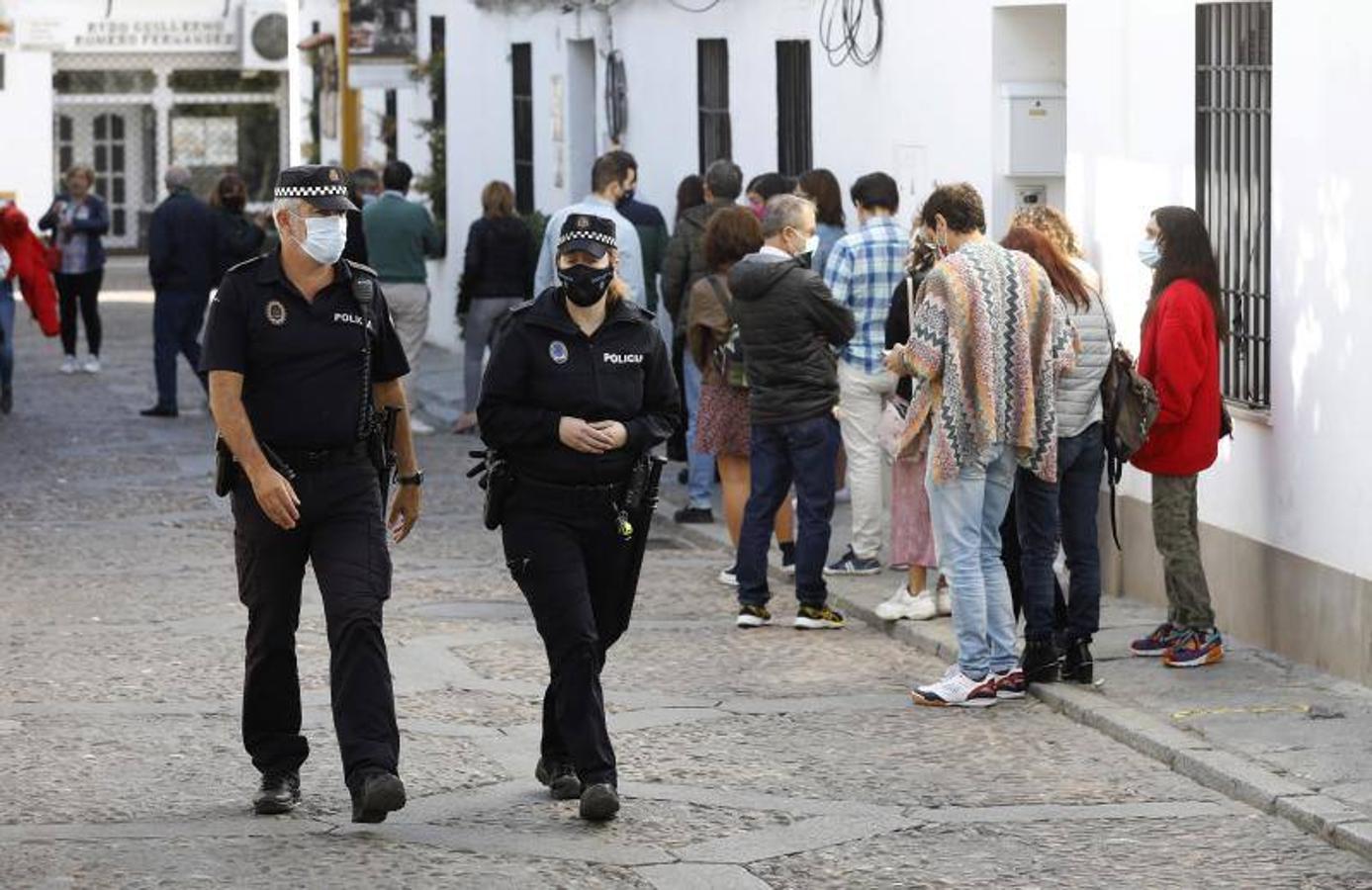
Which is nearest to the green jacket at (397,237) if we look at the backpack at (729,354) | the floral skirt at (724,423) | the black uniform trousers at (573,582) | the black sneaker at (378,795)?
the backpack at (729,354)

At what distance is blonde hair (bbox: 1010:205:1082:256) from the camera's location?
10539 millimetres

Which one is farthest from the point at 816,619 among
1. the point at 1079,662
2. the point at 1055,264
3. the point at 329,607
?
the point at 329,607

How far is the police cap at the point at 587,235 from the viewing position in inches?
325

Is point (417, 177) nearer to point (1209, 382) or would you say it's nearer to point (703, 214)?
point (703, 214)

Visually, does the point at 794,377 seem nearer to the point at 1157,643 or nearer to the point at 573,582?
the point at 1157,643

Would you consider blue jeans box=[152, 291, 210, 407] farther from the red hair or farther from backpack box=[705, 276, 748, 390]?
the red hair

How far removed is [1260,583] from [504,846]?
4.34m

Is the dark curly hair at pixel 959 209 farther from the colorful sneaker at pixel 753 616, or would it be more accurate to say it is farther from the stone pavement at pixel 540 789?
the colorful sneaker at pixel 753 616

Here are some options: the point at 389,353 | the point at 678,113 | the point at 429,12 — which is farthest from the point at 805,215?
the point at 429,12

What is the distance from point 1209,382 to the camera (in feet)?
35.2

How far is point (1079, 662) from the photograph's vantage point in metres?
10.4

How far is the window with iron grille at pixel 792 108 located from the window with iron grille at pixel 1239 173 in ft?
20.8

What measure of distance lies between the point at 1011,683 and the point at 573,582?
8.71ft

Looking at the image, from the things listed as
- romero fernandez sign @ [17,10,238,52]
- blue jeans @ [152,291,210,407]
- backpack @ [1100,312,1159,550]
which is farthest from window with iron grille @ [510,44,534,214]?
romero fernandez sign @ [17,10,238,52]
